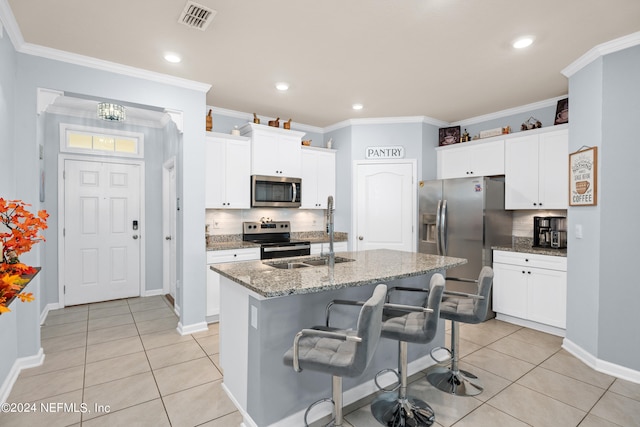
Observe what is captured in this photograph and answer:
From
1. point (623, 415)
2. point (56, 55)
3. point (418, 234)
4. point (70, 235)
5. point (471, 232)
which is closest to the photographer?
point (623, 415)

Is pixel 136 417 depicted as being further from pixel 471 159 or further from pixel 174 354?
pixel 471 159

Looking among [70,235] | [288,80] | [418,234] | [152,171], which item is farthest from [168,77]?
[418,234]

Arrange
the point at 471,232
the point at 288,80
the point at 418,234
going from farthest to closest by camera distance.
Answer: the point at 418,234
the point at 471,232
the point at 288,80

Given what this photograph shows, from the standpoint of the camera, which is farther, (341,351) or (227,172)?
(227,172)

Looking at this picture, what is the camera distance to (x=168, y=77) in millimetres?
3447

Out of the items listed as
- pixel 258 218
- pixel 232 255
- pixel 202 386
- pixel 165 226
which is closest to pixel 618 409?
pixel 202 386

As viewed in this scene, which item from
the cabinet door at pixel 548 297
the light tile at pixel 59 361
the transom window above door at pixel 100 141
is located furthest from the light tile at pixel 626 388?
the transom window above door at pixel 100 141

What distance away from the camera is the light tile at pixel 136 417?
2084 mm

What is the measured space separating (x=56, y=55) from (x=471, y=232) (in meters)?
4.81

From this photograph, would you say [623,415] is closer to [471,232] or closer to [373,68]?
[471,232]

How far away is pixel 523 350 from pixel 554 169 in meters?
2.14

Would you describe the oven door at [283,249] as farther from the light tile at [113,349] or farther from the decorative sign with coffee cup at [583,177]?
the decorative sign with coffee cup at [583,177]

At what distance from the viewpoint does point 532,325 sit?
3.82m

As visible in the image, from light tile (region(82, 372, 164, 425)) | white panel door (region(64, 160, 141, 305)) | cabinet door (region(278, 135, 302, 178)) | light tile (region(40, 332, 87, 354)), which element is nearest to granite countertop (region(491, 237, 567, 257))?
cabinet door (region(278, 135, 302, 178))
